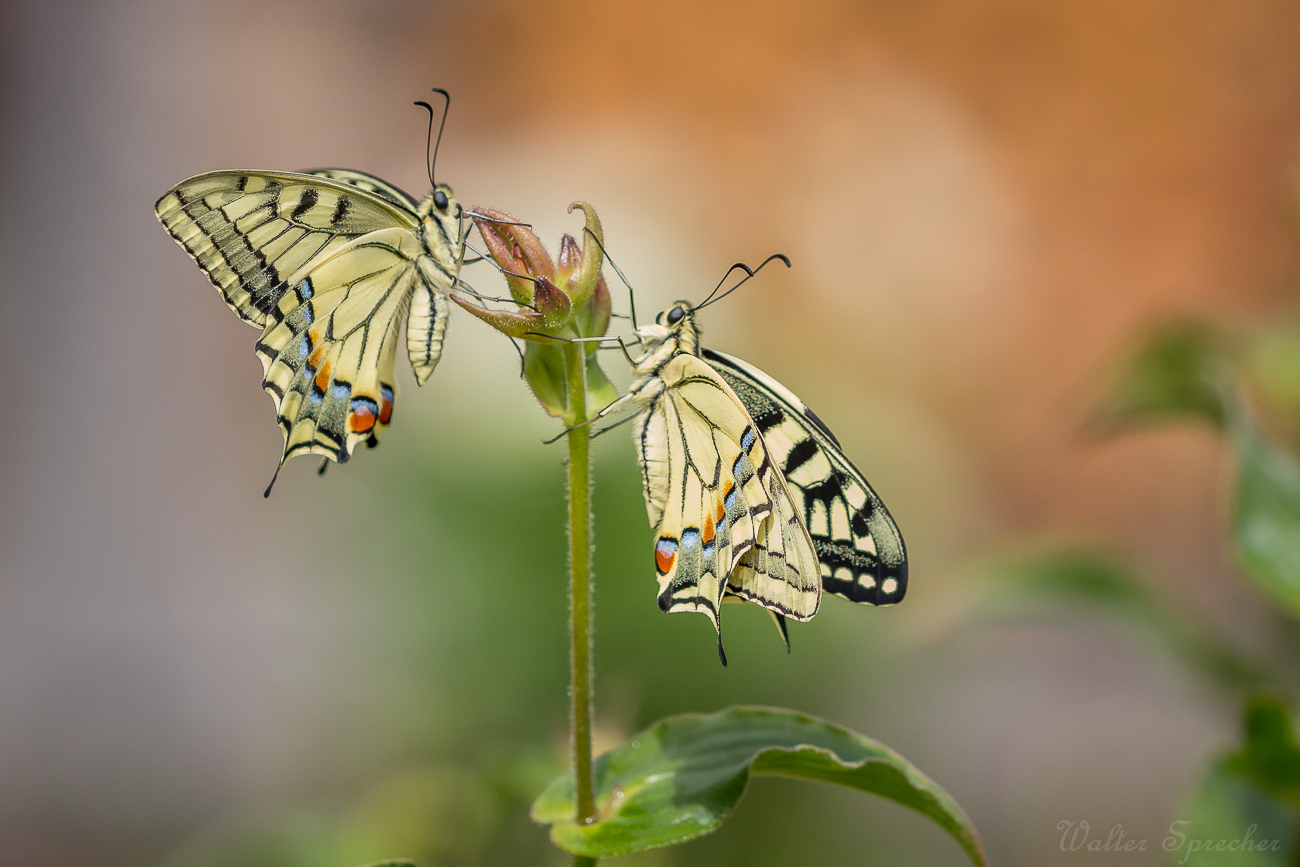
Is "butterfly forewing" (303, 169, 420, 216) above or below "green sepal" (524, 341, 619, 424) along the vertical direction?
above

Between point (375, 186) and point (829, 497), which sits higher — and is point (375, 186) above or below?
above

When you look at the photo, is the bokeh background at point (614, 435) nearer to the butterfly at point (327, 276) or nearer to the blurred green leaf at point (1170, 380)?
the blurred green leaf at point (1170, 380)

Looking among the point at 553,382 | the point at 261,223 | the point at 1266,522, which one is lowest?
the point at 1266,522

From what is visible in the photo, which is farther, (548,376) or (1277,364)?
(1277,364)

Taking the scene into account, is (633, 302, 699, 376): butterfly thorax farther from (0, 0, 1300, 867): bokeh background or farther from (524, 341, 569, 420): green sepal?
(0, 0, 1300, 867): bokeh background

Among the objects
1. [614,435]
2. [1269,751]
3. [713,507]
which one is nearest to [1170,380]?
[1269,751]

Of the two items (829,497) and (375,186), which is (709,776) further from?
(375,186)

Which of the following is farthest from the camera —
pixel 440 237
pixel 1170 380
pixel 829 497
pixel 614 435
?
pixel 614 435

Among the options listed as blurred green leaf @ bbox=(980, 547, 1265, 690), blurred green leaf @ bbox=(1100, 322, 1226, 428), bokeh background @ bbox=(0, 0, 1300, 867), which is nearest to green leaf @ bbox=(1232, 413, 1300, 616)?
blurred green leaf @ bbox=(1100, 322, 1226, 428)
